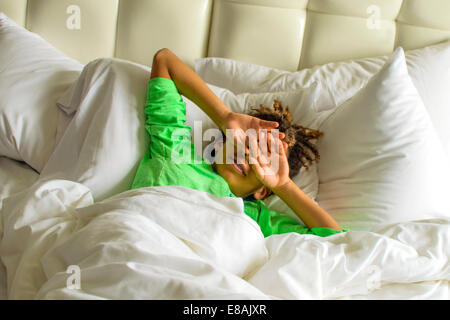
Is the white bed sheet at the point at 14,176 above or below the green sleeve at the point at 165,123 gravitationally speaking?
below

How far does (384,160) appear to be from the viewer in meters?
1.18

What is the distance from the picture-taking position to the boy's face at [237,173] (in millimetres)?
1143

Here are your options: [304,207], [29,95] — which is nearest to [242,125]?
[304,207]

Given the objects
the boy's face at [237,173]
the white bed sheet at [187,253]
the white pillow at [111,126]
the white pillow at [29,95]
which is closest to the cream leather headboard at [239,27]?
the white pillow at [29,95]

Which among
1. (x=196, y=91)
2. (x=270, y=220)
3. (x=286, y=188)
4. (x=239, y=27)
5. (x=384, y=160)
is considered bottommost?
(x=270, y=220)

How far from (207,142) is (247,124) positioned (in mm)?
200

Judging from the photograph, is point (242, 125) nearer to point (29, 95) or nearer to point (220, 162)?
point (220, 162)

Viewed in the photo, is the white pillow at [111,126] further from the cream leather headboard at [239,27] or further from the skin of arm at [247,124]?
the cream leather headboard at [239,27]

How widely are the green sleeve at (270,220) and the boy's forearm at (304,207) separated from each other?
31 millimetres

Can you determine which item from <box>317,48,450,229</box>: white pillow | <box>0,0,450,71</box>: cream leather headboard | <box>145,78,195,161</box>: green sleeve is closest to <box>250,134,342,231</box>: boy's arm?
<box>317,48,450,229</box>: white pillow

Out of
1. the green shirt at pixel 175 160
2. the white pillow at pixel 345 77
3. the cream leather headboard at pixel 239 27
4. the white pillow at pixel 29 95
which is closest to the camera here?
the green shirt at pixel 175 160

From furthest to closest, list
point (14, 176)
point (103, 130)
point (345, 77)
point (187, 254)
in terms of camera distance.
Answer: point (345, 77) → point (14, 176) → point (103, 130) → point (187, 254)
